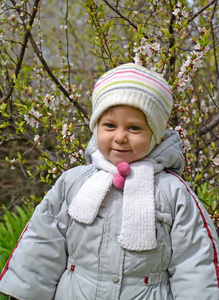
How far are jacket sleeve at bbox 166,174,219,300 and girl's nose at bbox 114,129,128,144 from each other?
32cm

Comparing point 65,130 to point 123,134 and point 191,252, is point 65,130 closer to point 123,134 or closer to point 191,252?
point 123,134

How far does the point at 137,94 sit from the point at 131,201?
482 mm

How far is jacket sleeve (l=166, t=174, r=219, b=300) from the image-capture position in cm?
156

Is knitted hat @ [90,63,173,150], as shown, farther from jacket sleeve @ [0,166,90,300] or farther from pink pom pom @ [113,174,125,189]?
jacket sleeve @ [0,166,90,300]

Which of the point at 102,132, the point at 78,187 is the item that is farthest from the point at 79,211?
the point at 102,132

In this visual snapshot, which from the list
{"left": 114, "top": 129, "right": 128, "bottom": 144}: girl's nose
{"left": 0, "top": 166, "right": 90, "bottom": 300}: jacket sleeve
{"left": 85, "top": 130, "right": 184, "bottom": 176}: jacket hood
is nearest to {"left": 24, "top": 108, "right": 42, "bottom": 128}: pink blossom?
{"left": 85, "top": 130, "right": 184, "bottom": 176}: jacket hood

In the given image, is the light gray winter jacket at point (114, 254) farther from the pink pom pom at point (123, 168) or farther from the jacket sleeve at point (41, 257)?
the pink pom pom at point (123, 168)

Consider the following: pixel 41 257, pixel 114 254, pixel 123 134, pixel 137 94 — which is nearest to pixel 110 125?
pixel 123 134

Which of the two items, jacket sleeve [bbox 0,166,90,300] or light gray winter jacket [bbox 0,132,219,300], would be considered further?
jacket sleeve [bbox 0,166,90,300]

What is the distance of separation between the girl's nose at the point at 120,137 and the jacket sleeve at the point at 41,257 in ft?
1.23

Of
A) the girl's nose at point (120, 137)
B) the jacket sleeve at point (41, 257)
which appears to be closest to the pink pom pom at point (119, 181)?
the girl's nose at point (120, 137)

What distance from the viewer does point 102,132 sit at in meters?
1.70

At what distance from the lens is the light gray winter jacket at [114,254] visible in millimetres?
1604

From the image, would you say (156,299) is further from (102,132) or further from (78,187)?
(102,132)
